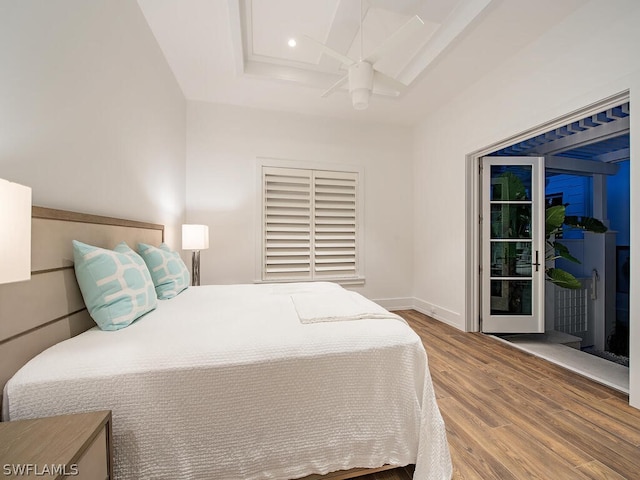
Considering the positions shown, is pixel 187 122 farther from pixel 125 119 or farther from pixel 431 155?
pixel 431 155

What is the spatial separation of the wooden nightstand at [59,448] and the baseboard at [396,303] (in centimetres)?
358

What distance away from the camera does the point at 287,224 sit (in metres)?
3.69

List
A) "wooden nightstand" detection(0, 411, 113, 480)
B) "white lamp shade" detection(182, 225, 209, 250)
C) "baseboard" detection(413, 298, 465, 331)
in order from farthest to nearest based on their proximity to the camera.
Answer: "baseboard" detection(413, 298, 465, 331)
"white lamp shade" detection(182, 225, 209, 250)
"wooden nightstand" detection(0, 411, 113, 480)

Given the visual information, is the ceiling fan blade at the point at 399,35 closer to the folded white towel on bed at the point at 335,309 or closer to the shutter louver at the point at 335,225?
the folded white towel on bed at the point at 335,309

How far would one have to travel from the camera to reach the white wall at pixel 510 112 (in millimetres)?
1794

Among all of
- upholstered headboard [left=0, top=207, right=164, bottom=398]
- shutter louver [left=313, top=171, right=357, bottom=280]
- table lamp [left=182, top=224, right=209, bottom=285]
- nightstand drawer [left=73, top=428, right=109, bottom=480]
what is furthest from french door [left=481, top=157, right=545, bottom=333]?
upholstered headboard [left=0, top=207, right=164, bottom=398]

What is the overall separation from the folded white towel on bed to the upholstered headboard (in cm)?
109

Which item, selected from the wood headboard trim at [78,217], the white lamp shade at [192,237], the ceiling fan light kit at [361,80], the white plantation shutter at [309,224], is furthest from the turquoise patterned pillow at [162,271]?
the ceiling fan light kit at [361,80]

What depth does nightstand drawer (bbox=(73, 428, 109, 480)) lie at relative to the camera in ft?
2.29

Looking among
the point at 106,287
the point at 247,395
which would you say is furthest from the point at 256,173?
the point at 247,395

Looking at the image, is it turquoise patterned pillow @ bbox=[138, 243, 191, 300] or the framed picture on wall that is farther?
the framed picture on wall

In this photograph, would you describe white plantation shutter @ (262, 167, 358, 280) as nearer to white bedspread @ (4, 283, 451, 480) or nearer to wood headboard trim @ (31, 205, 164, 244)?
wood headboard trim @ (31, 205, 164, 244)

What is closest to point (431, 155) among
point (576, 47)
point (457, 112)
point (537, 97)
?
point (457, 112)

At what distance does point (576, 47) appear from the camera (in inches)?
81.7
